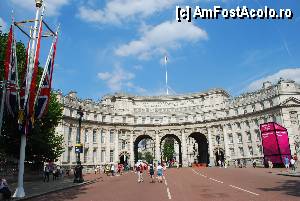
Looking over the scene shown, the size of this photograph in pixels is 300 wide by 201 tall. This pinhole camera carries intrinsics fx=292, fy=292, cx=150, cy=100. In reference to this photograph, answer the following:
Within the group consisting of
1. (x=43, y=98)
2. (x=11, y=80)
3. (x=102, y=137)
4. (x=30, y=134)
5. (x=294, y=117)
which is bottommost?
(x=30, y=134)

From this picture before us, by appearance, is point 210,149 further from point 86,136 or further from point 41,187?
point 41,187

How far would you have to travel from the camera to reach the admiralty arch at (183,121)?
63.3 meters

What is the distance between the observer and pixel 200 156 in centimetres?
8969

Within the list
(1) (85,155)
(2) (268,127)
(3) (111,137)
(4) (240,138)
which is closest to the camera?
(2) (268,127)

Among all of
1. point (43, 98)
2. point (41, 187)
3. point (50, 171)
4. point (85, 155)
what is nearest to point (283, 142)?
point (50, 171)

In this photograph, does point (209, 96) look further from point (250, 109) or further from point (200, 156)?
point (200, 156)

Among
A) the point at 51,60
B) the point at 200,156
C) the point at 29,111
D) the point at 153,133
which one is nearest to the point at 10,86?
the point at 29,111

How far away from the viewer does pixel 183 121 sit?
81.6m

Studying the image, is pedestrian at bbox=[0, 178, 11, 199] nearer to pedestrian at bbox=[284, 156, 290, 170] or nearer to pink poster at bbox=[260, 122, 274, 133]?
pedestrian at bbox=[284, 156, 290, 170]

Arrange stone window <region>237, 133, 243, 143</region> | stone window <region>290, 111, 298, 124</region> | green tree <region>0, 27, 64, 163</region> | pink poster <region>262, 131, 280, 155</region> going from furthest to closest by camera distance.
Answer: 1. stone window <region>237, 133, 243, 143</region>
2. stone window <region>290, 111, 298, 124</region>
3. pink poster <region>262, 131, 280, 155</region>
4. green tree <region>0, 27, 64, 163</region>

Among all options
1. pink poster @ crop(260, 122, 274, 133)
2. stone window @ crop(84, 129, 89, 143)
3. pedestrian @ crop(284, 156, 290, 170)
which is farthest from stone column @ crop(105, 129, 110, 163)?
pedestrian @ crop(284, 156, 290, 170)

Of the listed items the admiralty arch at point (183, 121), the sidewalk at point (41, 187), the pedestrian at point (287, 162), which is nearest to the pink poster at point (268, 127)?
the pedestrian at point (287, 162)

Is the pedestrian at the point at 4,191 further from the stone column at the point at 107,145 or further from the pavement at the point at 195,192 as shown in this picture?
the stone column at the point at 107,145

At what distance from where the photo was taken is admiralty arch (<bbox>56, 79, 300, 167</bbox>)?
63.3m
